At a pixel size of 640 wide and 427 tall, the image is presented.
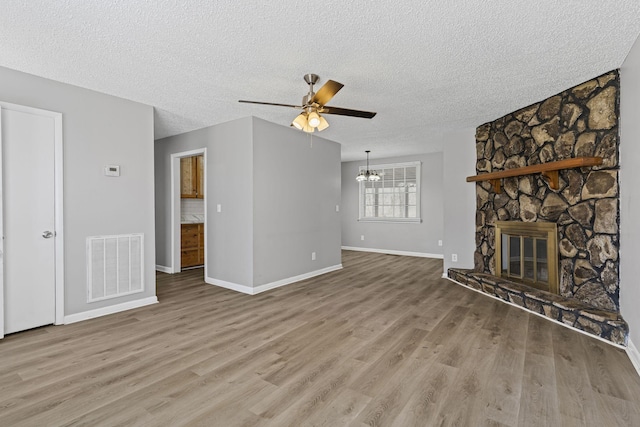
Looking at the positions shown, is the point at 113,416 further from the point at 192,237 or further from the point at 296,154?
the point at 192,237

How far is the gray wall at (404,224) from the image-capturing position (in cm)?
745

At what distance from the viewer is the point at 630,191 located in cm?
262

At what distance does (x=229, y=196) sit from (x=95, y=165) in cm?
168

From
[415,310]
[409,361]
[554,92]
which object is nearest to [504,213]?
[554,92]

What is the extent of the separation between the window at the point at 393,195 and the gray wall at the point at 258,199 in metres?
2.74

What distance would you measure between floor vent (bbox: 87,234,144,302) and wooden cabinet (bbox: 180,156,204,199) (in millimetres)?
2619

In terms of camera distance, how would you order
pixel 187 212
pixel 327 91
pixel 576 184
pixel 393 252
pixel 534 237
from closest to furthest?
pixel 327 91
pixel 576 184
pixel 534 237
pixel 187 212
pixel 393 252

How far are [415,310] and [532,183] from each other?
2150 mm

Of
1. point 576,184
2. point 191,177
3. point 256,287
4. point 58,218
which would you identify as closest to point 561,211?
point 576,184

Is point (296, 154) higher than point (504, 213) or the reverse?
higher

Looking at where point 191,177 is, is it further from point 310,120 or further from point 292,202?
point 310,120

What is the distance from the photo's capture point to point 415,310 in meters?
3.71

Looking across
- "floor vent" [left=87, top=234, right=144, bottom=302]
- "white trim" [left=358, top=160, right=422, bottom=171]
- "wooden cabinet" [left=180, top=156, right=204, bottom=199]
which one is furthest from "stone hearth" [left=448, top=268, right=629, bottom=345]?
"wooden cabinet" [left=180, top=156, right=204, bottom=199]

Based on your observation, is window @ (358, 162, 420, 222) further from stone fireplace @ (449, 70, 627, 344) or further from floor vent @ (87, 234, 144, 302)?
floor vent @ (87, 234, 144, 302)
